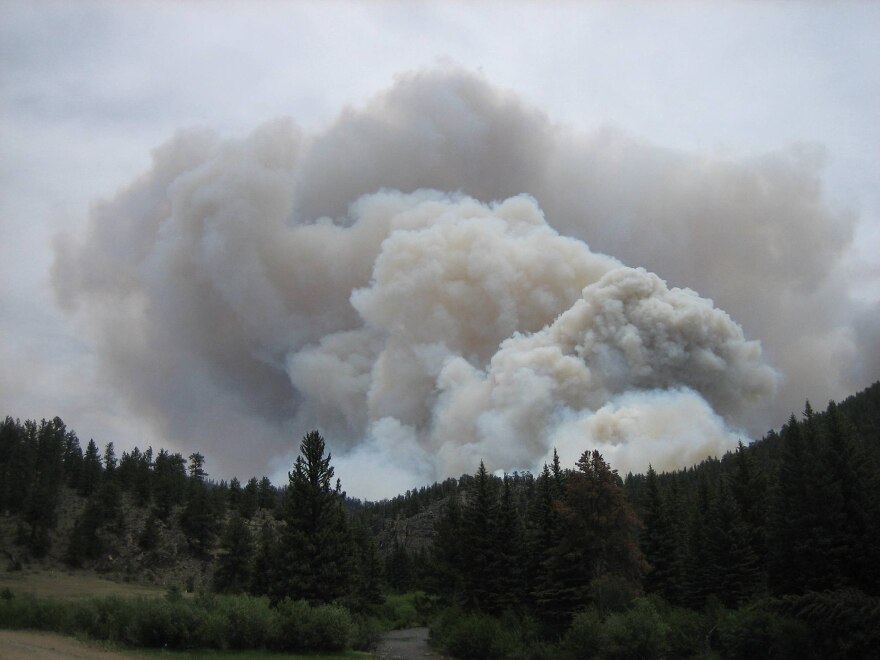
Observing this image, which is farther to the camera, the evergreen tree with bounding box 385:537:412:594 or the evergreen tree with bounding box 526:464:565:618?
the evergreen tree with bounding box 385:537:412:594

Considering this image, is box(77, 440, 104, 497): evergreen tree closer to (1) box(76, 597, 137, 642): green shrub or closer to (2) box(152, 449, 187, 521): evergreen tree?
(2) box(152, 449, 187, 521): evergreen tree

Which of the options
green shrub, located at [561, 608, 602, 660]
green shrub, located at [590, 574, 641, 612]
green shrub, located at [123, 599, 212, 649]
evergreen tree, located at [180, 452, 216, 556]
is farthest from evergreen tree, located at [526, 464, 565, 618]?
evergreen tree, located at [180, 452, 216, 556]

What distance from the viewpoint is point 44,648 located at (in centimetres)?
2517

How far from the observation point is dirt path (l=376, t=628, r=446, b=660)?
43.2m

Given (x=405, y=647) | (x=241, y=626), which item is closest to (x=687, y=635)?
(x=405, y=647)

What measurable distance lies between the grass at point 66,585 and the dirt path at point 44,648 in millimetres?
23017

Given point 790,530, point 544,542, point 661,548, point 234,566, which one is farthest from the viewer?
point 234,566

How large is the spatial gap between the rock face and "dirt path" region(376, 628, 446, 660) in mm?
56358

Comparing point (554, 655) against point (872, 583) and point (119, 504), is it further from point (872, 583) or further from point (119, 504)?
point (119, 504)

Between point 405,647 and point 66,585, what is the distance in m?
29.6

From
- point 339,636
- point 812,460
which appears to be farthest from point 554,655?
point 812,460

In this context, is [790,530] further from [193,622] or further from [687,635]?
[193,622]

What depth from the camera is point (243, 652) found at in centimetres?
3006

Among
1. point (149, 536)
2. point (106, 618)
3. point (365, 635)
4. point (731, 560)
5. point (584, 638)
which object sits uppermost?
point (149, 536)
